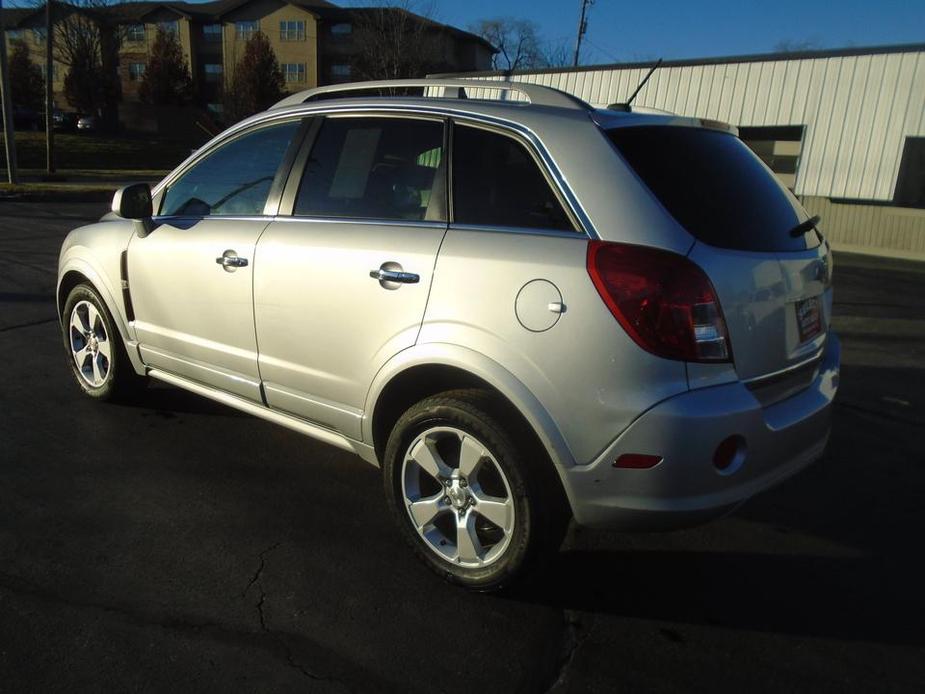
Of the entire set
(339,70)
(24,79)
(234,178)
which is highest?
(339,70)

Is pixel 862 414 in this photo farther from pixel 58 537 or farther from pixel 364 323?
pixel 58 537

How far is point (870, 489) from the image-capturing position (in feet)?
12.9

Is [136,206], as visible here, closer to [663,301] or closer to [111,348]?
[111,348]

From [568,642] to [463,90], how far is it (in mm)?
2351

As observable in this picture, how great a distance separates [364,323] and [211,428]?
191 cm

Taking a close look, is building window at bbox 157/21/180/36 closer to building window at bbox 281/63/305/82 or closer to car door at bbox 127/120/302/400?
building window at bbox 281/63/305/82

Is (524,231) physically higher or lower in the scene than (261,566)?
higher

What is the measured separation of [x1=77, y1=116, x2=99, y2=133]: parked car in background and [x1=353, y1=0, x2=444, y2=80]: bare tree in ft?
81.1

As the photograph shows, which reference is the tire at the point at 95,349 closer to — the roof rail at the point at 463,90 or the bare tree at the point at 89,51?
the roof rail at the point at 463,90

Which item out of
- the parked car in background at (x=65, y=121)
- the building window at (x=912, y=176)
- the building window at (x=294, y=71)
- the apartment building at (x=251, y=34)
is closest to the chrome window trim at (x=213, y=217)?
the building window at (x=912, y=176)

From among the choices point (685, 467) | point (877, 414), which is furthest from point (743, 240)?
point (877, 414)

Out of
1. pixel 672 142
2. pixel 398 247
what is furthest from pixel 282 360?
pixel 672 142

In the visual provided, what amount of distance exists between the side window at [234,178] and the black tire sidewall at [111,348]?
2.65 feet

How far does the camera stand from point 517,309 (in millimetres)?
2596
